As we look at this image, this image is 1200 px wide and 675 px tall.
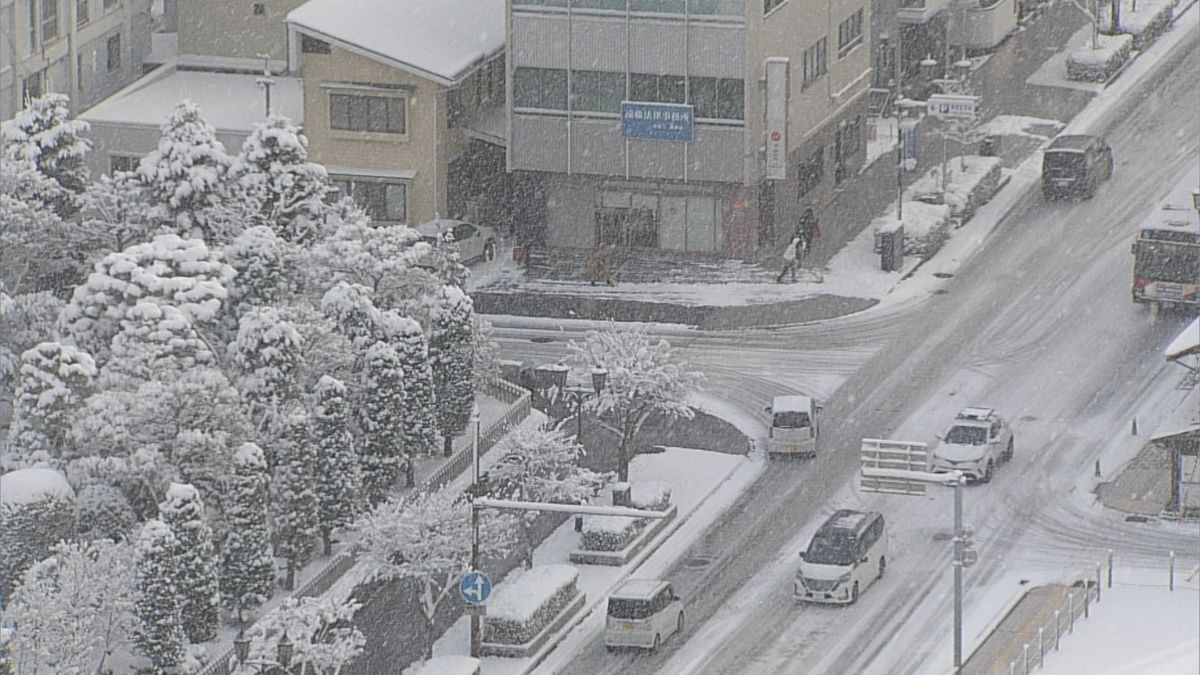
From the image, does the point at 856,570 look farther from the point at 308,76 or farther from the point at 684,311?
the point at 308,76

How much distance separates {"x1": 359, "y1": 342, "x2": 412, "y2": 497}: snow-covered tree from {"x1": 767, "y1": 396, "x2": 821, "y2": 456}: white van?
11.4 m

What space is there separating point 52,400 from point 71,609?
29.5 ft

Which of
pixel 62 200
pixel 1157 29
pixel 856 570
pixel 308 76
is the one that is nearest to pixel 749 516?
pixel 856 570

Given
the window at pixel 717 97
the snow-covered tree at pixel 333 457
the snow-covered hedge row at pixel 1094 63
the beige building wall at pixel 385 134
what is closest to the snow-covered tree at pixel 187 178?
the snow-covered tree at pixel 333 457

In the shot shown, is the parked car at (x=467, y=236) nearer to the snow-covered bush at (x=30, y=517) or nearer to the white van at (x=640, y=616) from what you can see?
the white van at (x=640, y=616)

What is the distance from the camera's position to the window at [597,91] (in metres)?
93.3

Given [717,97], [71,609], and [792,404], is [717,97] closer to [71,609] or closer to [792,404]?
[792,404]

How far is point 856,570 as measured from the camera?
68188 millimetres

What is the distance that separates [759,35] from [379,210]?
14.8 metres

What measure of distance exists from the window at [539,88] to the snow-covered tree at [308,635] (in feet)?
112

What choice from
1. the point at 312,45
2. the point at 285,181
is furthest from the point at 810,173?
the point at 285,181

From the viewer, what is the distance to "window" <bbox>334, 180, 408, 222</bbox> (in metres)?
95.5

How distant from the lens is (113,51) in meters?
110

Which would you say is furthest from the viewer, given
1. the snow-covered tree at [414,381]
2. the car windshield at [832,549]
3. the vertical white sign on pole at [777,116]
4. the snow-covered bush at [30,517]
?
the vertical white sign on pole at [777,116]
